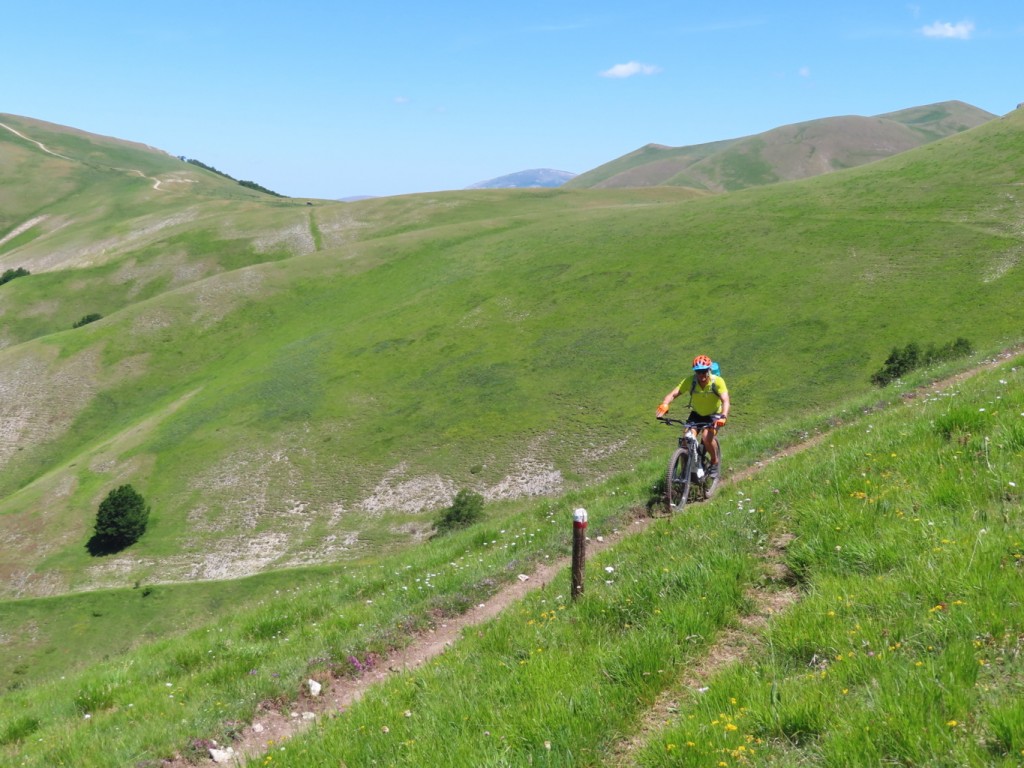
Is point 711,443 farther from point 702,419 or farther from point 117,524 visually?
point 117,524

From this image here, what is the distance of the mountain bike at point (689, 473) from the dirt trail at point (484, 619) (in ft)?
4.59

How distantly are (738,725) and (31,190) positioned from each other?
9691 inches

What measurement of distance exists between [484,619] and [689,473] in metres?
6.09

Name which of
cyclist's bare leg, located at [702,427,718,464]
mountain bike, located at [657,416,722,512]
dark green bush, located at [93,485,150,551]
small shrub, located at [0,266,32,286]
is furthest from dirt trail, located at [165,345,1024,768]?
small shrub, located at [0,266,32,286]

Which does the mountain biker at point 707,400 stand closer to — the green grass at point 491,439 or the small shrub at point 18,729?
the green grass at point 491,439

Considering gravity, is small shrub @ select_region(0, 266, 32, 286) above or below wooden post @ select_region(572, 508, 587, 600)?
above

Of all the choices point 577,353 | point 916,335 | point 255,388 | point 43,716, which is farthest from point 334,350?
point 43,716

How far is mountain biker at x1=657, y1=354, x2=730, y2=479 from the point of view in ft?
48.7

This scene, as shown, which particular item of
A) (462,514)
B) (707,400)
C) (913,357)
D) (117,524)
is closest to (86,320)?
(117,524)

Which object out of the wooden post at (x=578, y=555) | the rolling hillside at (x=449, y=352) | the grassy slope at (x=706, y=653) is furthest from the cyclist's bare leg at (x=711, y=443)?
the rolling hillside at (x=449, y=352)

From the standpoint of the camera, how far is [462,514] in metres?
37.0

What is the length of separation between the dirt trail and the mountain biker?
9.67 ft

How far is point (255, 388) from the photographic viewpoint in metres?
64.9

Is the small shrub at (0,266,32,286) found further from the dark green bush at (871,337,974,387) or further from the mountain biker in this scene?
the mountain biker
